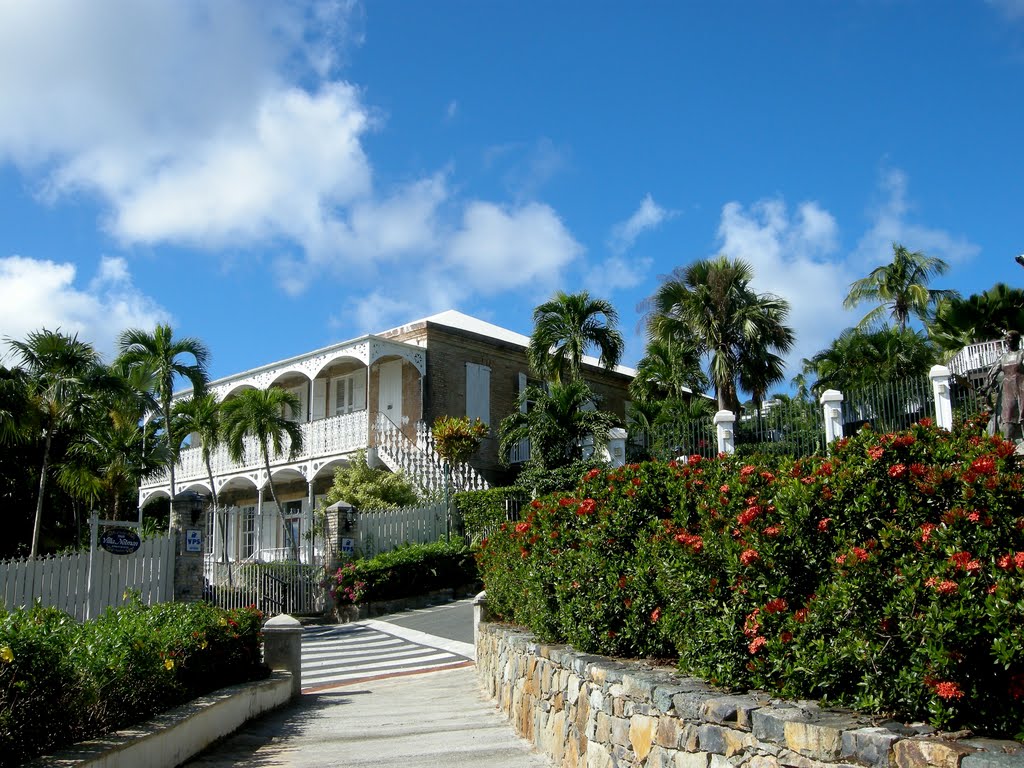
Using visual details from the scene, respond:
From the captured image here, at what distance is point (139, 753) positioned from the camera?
6363mm

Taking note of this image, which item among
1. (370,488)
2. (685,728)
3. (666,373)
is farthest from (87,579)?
(666,373)

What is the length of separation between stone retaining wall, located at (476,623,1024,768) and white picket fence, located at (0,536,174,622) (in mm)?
6639

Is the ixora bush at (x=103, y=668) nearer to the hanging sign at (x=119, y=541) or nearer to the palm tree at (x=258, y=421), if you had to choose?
the hanging sign at (x=119, y=541)

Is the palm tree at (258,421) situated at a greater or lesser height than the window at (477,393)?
lesser

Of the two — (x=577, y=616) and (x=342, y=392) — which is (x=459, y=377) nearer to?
(x=342, y=392)

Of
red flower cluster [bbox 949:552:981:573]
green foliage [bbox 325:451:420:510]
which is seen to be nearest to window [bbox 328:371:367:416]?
green foliage [bbox 325:451:420:510]

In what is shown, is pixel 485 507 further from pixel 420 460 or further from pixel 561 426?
pixel 420 460

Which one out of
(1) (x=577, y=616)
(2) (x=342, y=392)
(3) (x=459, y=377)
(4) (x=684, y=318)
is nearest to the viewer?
(1) (x=577, y=616)

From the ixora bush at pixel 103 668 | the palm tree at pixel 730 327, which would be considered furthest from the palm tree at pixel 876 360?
the ixora bush at pixel 103 668

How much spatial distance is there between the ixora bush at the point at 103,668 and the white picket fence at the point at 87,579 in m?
2.94

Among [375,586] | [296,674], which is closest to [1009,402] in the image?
[296,674]

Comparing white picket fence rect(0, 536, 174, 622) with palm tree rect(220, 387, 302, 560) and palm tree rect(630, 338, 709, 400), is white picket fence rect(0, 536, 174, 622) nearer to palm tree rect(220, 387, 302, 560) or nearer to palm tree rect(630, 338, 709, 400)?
palm tree rect(220, 387, 302, 560)

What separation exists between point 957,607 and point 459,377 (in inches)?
1031

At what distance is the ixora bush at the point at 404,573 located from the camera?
20531mm
